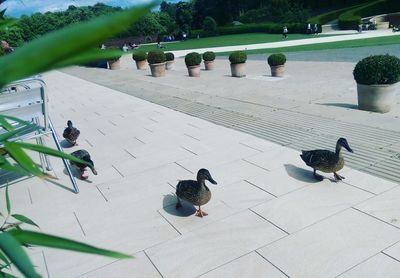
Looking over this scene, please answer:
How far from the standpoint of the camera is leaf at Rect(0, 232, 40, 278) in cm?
71

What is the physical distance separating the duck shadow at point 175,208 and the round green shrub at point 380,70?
5940 millimetres

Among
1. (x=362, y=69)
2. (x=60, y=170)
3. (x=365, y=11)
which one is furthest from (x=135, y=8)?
(x=365, y=11)

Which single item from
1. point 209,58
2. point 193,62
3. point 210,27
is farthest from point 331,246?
point 210,27

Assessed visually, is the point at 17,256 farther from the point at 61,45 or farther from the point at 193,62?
the point at 193,62

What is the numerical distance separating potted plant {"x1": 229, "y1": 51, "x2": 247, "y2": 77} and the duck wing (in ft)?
36.4

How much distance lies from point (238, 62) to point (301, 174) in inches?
442

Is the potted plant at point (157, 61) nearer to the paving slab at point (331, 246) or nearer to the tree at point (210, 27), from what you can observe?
the paving slab at point (331, 246)

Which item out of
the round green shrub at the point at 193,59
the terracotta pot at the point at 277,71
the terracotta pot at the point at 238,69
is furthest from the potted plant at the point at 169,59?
the terracotta pot at the point at 277,71

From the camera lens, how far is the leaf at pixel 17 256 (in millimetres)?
706

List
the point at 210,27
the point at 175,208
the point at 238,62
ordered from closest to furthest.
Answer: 1. the point at 175,208
2. the point at 238,62
3. the point at 210,27

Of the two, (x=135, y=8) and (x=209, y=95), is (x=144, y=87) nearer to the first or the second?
(x=209, y=95)

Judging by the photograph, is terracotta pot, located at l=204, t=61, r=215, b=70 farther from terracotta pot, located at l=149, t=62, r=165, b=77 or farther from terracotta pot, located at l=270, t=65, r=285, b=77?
terracotta pot, located at l=270, t=65, r=285, b=77

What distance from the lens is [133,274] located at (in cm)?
352

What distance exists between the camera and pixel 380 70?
8438mm
